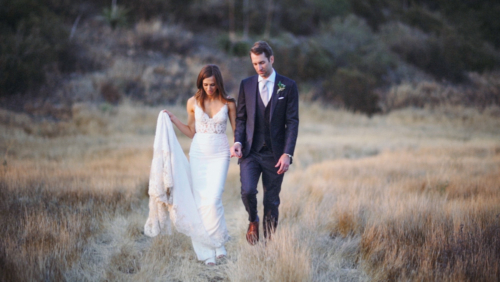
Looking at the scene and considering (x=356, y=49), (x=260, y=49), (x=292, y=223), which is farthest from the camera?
(x=356, y=49)

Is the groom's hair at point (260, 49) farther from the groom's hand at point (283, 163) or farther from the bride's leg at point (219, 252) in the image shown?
the bride's leg at point (219, 252)

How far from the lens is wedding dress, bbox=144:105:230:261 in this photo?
193 inches

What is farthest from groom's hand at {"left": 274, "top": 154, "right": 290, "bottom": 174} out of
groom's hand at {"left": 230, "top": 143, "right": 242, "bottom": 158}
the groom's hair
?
the groom's hair

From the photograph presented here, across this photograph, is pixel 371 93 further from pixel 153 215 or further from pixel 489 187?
pixel 153 215

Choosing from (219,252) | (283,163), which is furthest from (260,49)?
(219,252)

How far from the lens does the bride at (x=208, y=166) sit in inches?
193

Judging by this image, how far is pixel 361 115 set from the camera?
76.8ft

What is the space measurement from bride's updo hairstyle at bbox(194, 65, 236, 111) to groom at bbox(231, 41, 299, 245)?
1.23ft

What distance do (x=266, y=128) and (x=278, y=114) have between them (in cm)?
20

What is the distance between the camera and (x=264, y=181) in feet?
16.0

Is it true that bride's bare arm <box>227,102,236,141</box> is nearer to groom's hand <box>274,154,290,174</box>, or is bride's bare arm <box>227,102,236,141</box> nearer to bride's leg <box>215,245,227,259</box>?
groom's hand <box>274,154,290,174</box>

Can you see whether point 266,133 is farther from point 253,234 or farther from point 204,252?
point 204,252

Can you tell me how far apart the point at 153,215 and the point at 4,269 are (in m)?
1.73

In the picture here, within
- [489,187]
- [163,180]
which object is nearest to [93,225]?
[163,180]
